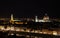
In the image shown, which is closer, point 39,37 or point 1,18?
point 39,37

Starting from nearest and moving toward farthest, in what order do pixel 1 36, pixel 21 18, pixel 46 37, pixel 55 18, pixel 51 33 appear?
pixel 1 36 < pixel 46 37 < pixel 51 33 < pixel 55 18 < pixel 21 18

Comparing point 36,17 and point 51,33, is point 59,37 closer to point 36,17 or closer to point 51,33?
point 51,33

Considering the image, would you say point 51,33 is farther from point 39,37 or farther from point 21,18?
point 21,18

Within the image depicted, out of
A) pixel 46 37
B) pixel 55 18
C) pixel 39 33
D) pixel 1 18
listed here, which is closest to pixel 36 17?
pixel 55 18

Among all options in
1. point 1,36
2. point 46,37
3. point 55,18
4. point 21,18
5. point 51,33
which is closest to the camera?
point 1,36

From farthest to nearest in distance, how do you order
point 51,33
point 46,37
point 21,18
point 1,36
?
point 21,18 → point 51,33 → point 46,37 → point 1,36

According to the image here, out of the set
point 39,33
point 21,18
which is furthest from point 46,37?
point 21,18

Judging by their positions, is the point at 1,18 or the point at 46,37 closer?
the point at 46,37

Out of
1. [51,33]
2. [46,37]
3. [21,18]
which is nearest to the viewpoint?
[46,37]
